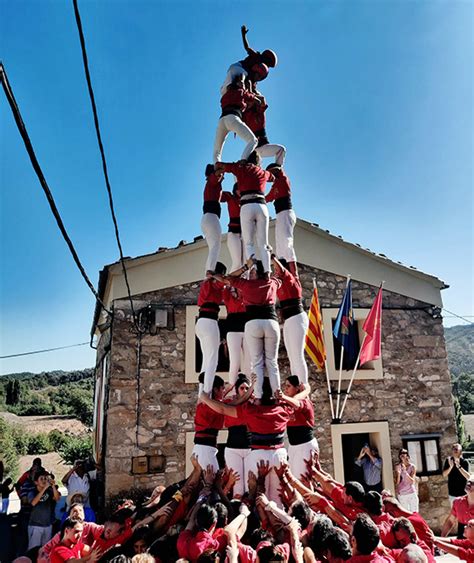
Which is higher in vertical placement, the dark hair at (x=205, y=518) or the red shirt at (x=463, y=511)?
the dark hair at (x=205, y=518)

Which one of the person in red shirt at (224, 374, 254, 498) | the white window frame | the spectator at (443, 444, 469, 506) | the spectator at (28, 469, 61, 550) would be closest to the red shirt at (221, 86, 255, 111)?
the person in red shirt at (224, 374, 254, 498)

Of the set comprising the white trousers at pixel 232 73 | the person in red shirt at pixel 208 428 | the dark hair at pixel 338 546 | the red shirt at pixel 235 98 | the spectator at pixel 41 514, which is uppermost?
the white trousers at pixel 232 73

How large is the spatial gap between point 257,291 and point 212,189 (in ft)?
5.57

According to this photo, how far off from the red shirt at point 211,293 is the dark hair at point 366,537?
2973mm

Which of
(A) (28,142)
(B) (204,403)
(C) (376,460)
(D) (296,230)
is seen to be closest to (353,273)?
(D) (296,230)

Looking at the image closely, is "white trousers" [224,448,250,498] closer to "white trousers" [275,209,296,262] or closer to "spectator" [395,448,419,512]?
"white trousers" [275,209,296,262]

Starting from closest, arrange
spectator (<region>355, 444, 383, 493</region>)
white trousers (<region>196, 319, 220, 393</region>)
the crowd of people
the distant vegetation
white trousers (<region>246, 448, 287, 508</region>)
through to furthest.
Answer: the crowd of people → white trousers (<region>246, 448, 287, 508</region>) → white trousers (<region>196, 319, 220, 393</region>) → spectator (<region>355, 444, 383, 493</region>) → the distant vegetation

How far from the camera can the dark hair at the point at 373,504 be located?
3428mm

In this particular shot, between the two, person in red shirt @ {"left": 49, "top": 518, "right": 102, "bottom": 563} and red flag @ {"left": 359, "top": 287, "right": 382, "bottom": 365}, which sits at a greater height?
red flag @ {"left": 359, "top": 287, "right": 382, "bottom": 365}

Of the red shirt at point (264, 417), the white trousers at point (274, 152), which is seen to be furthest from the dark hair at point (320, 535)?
the white trousers at point (274, 152)

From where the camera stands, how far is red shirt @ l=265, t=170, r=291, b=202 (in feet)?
18.2

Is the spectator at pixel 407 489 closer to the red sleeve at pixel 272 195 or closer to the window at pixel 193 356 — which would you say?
the window at pixel 193 356

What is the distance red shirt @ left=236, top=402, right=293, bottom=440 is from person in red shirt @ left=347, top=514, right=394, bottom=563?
5.16 feet

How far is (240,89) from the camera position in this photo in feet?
17.5
